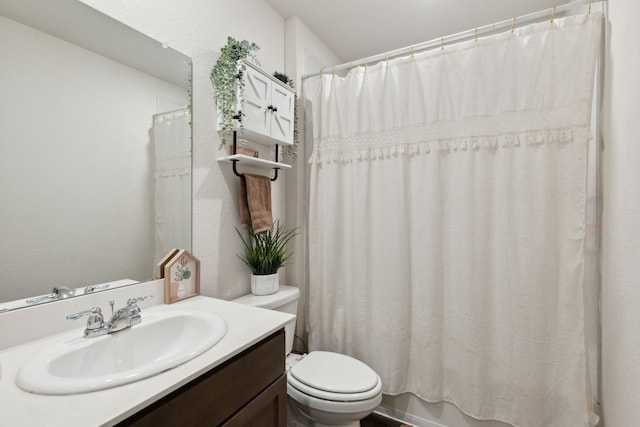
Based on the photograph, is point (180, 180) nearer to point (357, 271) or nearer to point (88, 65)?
point (88, 65)

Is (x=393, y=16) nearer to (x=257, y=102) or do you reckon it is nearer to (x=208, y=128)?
(x=257, y=102)

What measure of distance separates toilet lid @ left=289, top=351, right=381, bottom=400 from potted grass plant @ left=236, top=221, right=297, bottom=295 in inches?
16.5

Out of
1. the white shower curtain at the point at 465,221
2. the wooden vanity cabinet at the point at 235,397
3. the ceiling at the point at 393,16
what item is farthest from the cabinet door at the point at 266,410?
the ceiling at the point at 393,16

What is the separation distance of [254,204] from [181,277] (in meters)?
0.52

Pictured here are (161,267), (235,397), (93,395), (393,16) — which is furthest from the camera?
(393,16)

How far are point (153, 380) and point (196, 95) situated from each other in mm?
1181

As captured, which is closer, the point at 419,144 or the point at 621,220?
the point at 621,220

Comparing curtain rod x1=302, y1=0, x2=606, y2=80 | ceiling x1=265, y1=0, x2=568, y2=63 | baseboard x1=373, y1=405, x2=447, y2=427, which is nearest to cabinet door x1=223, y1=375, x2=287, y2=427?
baseboard x1=373, y1=405, x2=447, y2=427

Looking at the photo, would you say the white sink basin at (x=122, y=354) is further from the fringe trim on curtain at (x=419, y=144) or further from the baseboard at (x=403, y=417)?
the baseboard at (x=403, y=417)

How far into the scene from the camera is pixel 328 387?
1.28 meters

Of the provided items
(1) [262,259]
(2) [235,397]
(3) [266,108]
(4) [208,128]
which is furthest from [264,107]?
(2) [235,397]

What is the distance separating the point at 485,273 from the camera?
4.59 feet

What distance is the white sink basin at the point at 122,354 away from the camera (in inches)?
24.5

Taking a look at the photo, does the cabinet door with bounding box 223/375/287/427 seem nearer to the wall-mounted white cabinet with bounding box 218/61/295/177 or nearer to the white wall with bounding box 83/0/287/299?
the white wall with bounding box 83/0/287/299
